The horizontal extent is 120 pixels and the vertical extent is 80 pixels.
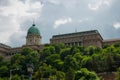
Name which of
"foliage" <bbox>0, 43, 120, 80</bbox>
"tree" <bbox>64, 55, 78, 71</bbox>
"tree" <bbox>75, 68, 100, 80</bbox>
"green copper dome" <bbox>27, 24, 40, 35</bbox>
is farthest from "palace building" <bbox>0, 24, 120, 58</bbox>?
"tree" <bbox>75, 68, 100, 80</bbox>

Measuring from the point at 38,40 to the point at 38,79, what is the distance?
7211cm

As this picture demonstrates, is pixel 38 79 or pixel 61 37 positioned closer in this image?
pixel 38 79

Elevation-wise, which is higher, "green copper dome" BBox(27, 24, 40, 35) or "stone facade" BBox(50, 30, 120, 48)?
"green copper dome" BBox(27, 24, 40, 35)

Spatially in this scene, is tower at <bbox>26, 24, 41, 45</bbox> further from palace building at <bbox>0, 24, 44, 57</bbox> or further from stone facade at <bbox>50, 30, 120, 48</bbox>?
stone facade at <bbox>50, 30, 120, 48</bbox>

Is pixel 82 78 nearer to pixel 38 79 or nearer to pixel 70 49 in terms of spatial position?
pixel 38 79

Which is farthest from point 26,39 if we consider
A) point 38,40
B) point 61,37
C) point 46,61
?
point 46,61

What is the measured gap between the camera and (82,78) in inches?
2921

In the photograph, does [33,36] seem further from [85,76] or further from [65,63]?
[85,76]

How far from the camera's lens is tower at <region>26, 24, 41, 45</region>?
492ft

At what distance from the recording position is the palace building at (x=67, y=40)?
134500 millimetres

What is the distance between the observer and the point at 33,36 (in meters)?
150

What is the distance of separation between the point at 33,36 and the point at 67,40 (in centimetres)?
1638

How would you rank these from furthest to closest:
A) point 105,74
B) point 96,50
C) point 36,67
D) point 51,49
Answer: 1. point 51,49
2. point 96,50
3. point 36,67
4. point 105,74

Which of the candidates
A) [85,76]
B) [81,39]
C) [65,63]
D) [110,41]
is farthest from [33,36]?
[85,76]
